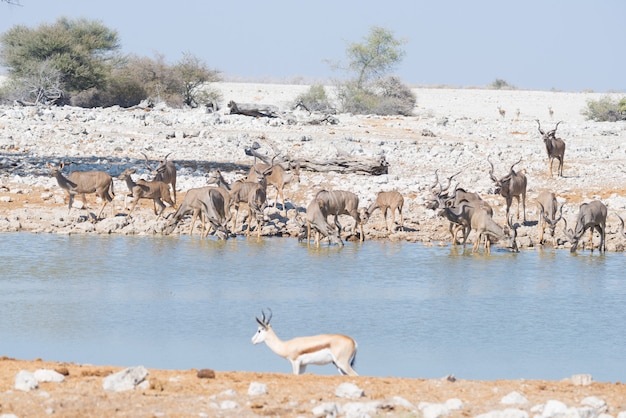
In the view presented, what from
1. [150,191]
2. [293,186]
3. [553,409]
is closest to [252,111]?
[293,186]

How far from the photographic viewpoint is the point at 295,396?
8172 millimetres

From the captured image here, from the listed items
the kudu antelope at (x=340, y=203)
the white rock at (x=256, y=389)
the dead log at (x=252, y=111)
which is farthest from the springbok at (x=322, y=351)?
the dead log at (x=252, y=111)

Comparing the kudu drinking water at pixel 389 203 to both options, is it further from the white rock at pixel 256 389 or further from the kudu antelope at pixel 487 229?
the white rock at pixel 256 389

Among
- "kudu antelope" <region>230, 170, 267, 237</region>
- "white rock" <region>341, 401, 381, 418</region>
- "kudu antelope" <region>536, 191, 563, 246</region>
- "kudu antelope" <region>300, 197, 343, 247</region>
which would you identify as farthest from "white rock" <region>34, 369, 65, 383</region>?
"kudu antelope" <region>536, 191, 563, 246</region>

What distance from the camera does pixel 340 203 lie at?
19.2 metres

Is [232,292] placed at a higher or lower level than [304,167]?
lower

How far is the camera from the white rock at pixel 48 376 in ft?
27.6

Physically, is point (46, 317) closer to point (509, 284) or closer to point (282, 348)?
point (282, 348)

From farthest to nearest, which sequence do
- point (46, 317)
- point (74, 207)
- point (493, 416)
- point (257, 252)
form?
point (74, 207)
point (257, 252)
point (46, 317)
point (493, 416)

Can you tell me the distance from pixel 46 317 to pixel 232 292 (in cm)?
276

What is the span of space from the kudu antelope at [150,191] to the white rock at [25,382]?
38.4 feet

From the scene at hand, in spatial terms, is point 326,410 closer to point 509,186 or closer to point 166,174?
point 509,186

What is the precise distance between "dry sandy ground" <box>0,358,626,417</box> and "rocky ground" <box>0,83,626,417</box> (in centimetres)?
2

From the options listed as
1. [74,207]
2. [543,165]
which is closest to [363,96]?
[543,165]
